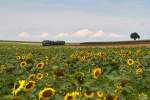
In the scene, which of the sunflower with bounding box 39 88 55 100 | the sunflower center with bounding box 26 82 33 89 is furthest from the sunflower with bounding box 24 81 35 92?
the sunflower with bounding box 39 88 55 100

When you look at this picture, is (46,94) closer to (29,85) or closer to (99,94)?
(99,94)

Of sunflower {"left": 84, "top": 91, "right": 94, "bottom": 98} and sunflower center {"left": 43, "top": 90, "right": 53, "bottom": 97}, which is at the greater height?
sunflower center {"left": 43, "top": 90, "right": 53, "bottom": 97}

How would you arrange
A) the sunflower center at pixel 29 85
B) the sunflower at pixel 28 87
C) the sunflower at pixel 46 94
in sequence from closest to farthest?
the sunflower at pixel 46 94
the sunflower at pixel 28 87
the sunflower center at pixel 29 85

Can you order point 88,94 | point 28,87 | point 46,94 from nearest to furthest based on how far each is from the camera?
point 46,94 < point 88,94 < point 28,87

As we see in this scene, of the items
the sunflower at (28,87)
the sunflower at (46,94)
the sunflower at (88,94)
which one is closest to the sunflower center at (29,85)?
the sunflower at (28,87)

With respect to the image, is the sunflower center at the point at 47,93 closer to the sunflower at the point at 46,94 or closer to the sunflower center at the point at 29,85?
the sunflower at the point at 46,94

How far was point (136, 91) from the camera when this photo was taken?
1001 cm

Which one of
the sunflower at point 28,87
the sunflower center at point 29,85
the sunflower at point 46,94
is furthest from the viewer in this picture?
the sunflower center at point 29,85

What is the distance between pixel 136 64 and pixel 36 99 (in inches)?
243

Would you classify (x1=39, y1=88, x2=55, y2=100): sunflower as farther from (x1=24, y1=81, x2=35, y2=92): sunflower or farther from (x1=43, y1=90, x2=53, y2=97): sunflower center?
(x1=24, y1=81, x2=35, y2=92): sunflower

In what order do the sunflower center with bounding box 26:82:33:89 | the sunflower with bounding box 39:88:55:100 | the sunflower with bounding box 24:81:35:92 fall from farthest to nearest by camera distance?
1. the sunflower center with bounding box 26:82:33:89
2. the sunflower with bounding box 24:81:35:92
3. the sunflower with bounding box 39:88:55:100

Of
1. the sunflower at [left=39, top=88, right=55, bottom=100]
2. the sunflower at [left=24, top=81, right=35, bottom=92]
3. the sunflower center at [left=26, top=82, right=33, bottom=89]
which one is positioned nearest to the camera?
the sunflower at [left=39, top=88, right=55, bottom=100]

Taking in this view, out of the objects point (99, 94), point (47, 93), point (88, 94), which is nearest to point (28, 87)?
point (47, 93)

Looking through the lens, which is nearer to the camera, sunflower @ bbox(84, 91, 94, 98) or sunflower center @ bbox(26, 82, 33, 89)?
sunflower @ bbox(84, 91, 94, 98)
